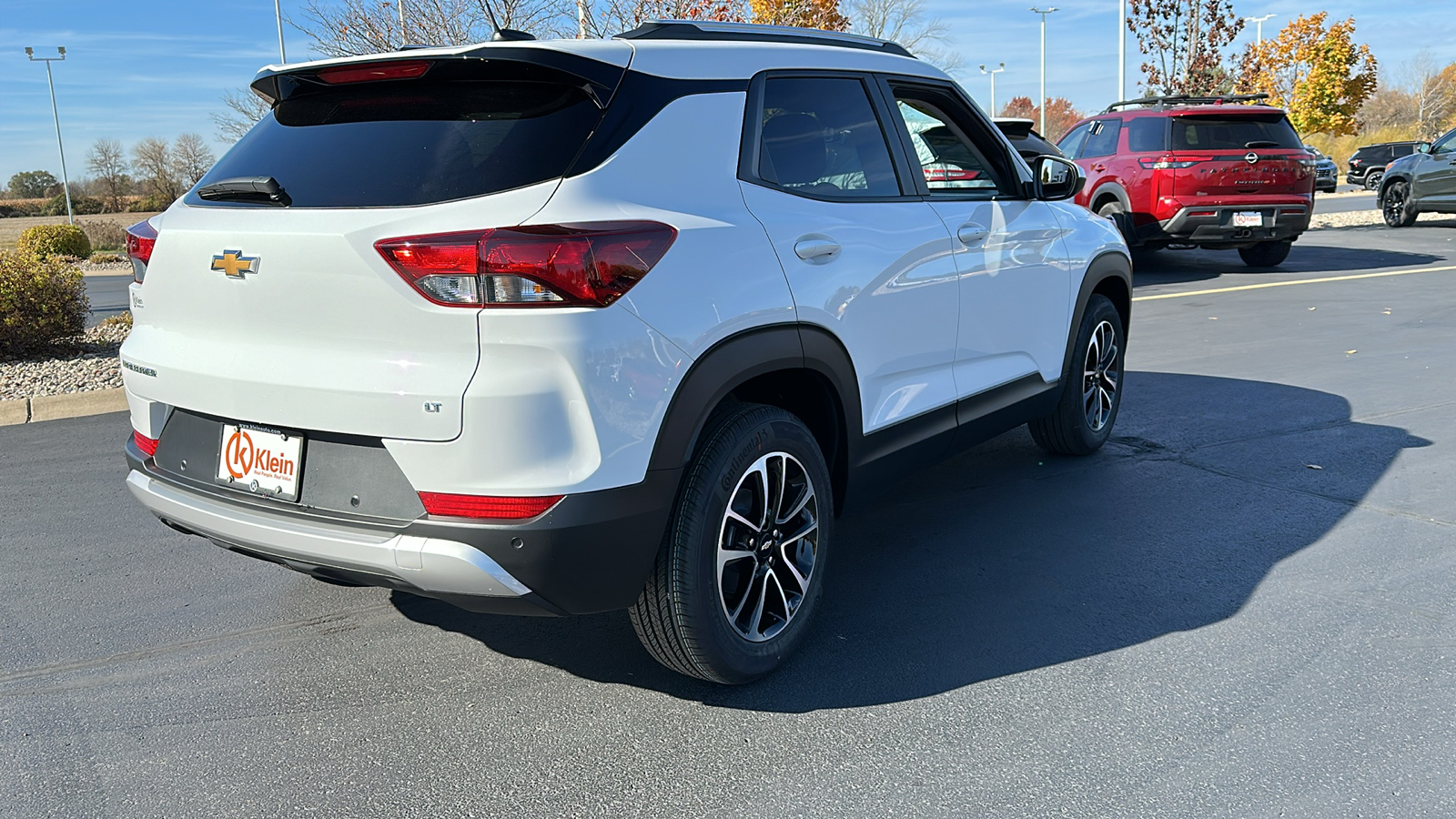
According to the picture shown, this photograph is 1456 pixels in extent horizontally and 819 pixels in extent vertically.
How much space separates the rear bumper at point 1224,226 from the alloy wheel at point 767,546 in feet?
35.1

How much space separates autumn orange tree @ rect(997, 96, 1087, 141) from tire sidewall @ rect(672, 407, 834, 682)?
271ft

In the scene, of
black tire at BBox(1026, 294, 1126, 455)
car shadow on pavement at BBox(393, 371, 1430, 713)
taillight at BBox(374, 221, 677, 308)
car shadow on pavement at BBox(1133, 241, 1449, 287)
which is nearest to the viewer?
taillight at BBox(374, 221, 677, 308)

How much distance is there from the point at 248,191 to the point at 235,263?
23 cm

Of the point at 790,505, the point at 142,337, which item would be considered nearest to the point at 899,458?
the point at 790,505

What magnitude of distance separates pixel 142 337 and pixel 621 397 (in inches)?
61.5

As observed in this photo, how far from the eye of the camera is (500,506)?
2.57 meters

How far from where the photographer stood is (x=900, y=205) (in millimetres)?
3719

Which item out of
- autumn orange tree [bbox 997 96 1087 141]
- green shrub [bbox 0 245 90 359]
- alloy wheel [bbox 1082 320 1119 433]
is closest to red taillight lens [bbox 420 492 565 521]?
alloy wheel [bbox 1082 320 1119 433]

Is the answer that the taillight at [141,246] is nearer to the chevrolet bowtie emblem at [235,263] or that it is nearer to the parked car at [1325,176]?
the chevrolet bowtie emblem at [235,263]

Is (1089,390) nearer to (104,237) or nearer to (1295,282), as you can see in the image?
(1295,282)

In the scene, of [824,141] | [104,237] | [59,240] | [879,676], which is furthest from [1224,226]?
[104,237]

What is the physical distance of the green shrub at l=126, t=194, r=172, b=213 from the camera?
3966 cm

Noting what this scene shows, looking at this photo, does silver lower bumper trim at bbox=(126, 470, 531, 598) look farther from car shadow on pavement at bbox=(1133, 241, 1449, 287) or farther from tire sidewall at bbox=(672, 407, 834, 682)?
car shadow on pavement at bbox=(1133, 241, 1449, 287)

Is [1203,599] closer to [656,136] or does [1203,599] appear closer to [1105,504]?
[1105,504]
